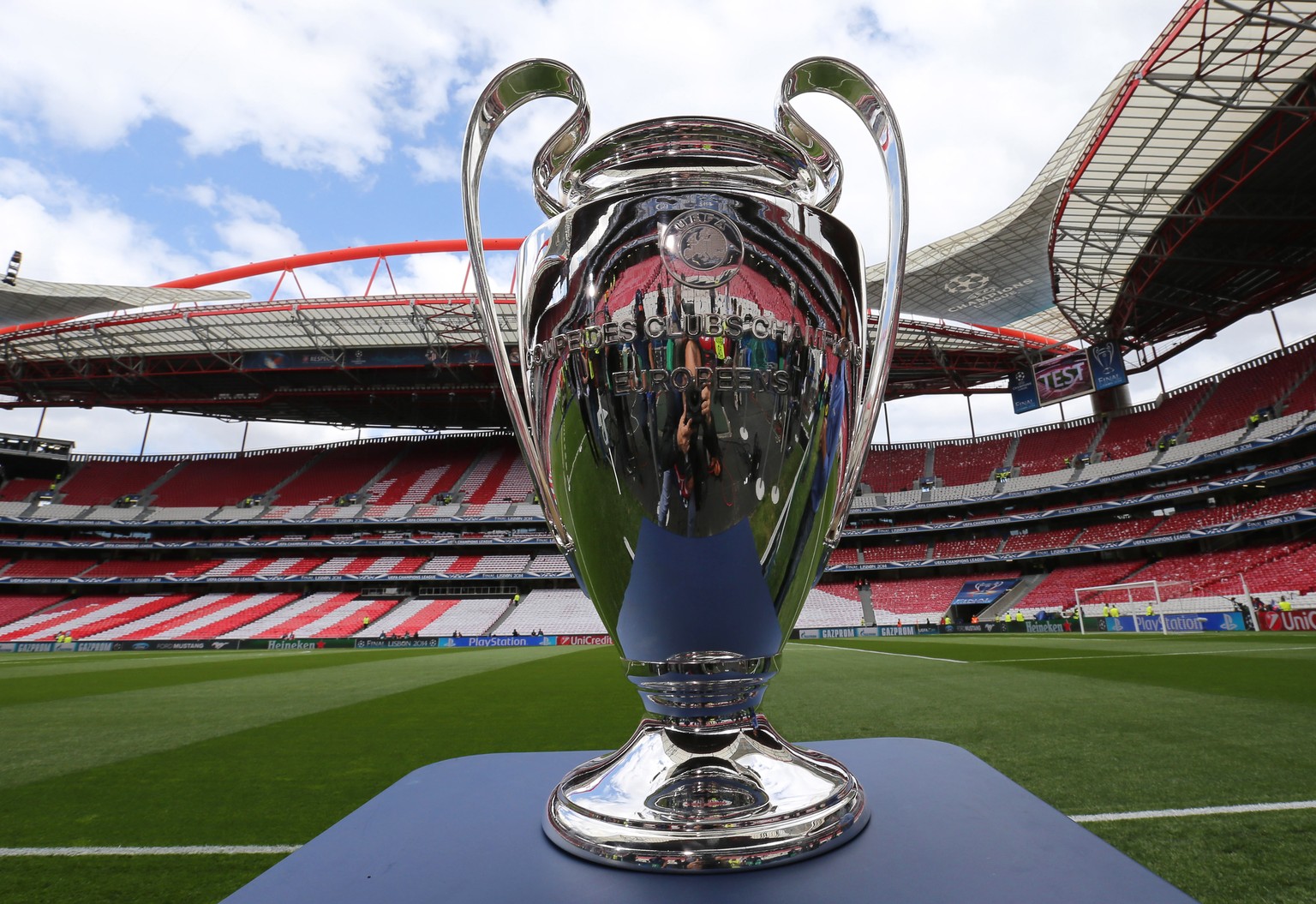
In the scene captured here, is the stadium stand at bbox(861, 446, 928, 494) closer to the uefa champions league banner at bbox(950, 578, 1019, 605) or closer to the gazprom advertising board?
the uefa champions league banner at bbox(950, 578, 1019, 605)

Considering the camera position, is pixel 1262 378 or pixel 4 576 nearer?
pixel 1262 378

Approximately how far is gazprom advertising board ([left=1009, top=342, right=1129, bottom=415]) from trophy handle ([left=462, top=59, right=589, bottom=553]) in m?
24.0

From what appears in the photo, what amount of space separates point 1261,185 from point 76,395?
37.8m

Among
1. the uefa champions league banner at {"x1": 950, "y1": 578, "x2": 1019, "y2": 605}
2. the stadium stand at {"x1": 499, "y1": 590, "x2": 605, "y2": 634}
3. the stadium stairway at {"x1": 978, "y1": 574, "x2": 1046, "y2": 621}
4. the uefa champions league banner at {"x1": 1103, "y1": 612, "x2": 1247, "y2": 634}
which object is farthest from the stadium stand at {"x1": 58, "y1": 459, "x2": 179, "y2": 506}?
the uefa champions league banner at {"x1": 1103, "y1": 612, "x2": 1247, "y2": 634}

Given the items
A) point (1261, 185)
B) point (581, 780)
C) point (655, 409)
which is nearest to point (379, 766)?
point (581, 780)

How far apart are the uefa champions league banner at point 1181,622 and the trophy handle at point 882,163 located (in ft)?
53.9

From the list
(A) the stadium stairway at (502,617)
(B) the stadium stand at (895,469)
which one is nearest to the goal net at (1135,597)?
(B) the stadium stand at (895,469)

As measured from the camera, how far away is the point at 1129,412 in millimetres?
25719

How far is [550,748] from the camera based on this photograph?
253 centimetres

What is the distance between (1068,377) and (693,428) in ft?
84.7

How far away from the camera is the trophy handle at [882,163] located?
0.84 meters

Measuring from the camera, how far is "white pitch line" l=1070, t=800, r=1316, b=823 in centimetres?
114

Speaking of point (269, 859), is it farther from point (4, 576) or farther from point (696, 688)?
point (4, 576)

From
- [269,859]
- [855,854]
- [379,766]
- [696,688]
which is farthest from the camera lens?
[379,766]
